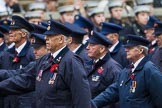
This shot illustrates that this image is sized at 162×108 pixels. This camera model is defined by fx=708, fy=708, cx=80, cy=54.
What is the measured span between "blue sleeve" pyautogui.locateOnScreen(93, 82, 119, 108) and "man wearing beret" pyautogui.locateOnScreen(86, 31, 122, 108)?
2.19 feet

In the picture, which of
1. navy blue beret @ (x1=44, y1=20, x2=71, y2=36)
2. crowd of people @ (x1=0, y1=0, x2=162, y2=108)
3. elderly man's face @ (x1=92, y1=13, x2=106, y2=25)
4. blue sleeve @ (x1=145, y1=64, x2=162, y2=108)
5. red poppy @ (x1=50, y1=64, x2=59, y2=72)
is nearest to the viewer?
crowd of people @ (x1=0, y1=0, x2=162, y2=108)

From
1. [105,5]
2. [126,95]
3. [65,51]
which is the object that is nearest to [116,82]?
[126,95]

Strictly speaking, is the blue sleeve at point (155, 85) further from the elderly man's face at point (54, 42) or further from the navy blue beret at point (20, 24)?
the navy blue beret at point (20, 24)

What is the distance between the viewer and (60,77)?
31.3 feet

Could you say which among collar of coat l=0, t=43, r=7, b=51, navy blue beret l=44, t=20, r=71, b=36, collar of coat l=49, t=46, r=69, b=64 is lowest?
collar of coat l=0, t=43, r=7, b=51

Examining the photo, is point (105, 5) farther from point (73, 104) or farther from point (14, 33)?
point (73, 104)

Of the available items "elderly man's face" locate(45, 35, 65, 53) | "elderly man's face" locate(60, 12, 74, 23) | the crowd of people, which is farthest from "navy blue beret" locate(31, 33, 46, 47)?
"elderly man's face" locate(60, 12, 74, 23)

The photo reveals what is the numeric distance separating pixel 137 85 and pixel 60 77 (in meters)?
1.29

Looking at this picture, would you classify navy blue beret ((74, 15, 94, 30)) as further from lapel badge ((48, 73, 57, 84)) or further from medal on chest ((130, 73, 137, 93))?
lapel badge ((48, 73, 57, 84))

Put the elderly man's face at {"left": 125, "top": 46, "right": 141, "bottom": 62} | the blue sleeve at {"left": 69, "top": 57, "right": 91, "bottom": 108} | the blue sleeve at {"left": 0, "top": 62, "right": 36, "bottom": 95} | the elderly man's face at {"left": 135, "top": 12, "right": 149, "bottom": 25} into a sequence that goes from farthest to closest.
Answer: the elderly man's face at {"left": 135, "top": 12, "right": 149, "bottom": 25} < the elderly man's face at {"left": 125, "top": 46, "right": 141, "bottom": 62} < the blue sleeve at {"left": 0, "top": 62, "right": 36, "bottom": 95} < the blue sleeve at {"left": 69, "top": 57, "right": 91, "bottom": 108}

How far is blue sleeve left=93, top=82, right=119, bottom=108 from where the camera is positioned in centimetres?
1087

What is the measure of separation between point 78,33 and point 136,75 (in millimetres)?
2213

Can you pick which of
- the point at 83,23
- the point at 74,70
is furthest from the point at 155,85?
the point at 83,23

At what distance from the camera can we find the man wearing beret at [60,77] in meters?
9.37
